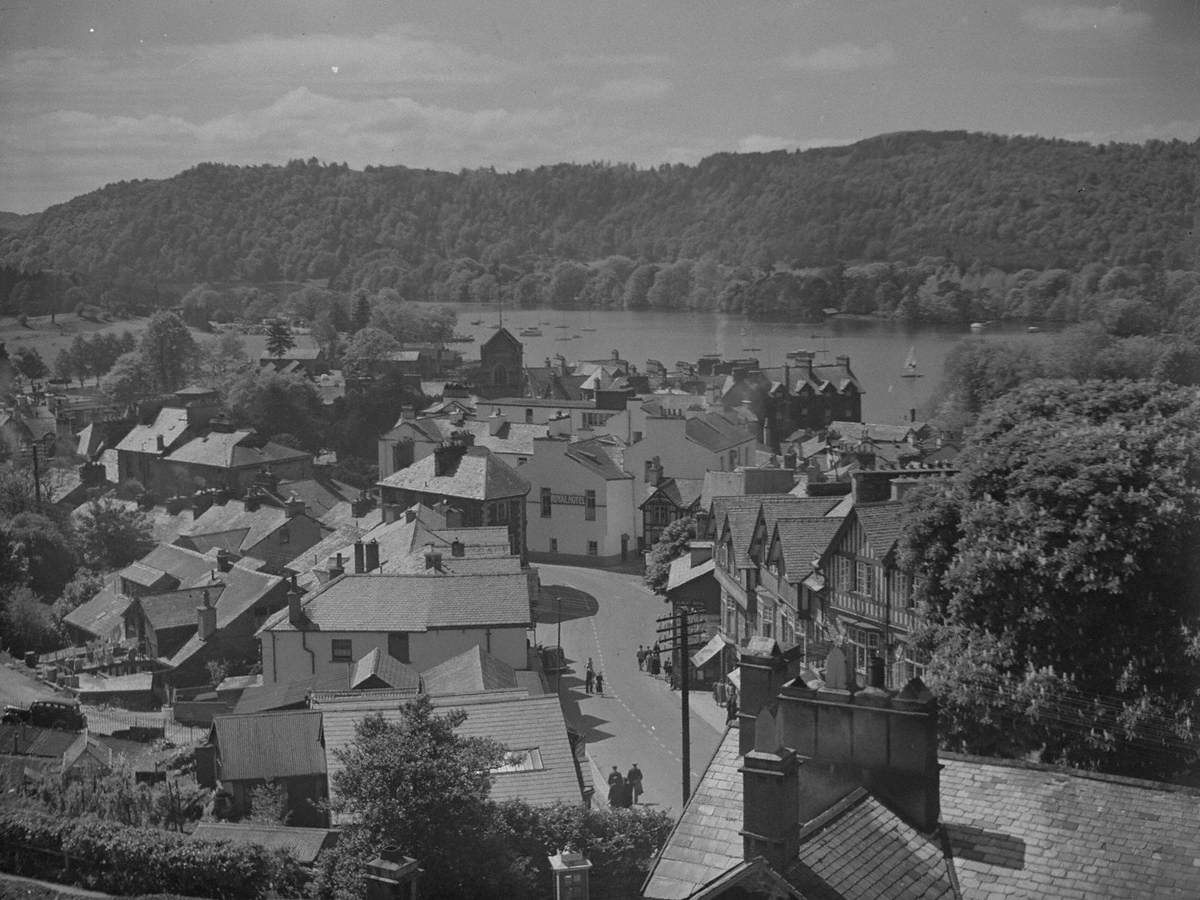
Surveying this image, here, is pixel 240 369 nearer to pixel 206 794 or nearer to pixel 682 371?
pixel 682 371

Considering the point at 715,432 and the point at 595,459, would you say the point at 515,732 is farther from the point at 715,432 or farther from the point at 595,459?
the point at 715,432

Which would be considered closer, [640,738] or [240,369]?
[640,738]

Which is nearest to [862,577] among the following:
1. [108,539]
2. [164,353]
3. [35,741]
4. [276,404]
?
[35,741]

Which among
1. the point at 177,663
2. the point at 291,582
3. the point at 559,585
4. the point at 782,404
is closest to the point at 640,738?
the point at 291,582

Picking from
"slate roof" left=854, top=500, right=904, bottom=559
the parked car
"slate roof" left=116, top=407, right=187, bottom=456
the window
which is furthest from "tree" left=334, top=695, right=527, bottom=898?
"slate roof" left=116, top=407, right=187, bottom=456

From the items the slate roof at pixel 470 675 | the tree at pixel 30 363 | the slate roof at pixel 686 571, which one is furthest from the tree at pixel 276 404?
the slate roof at pixel 470 675

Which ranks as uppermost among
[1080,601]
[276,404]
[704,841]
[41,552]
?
[704,841]
